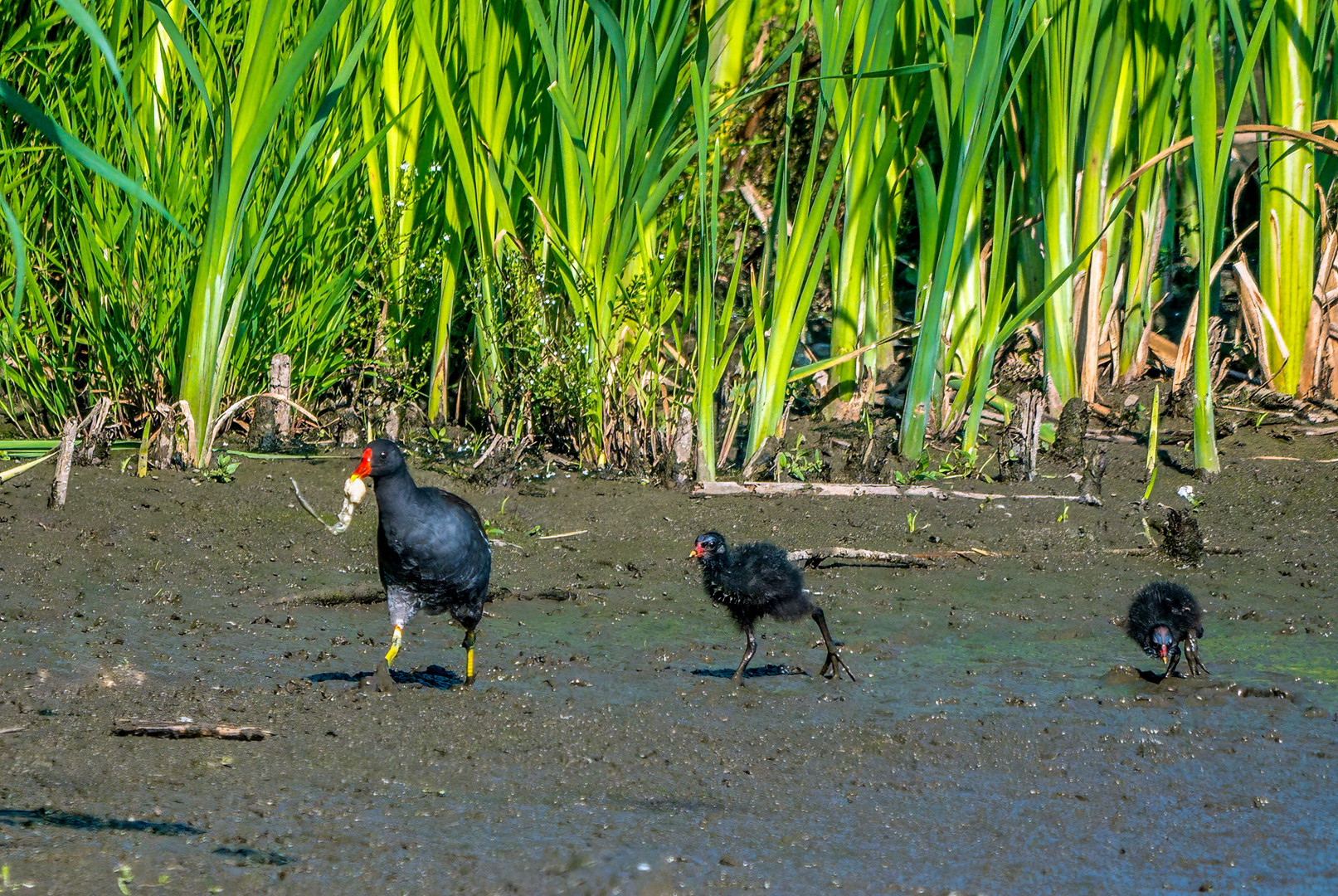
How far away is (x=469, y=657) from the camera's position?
4.73 metres

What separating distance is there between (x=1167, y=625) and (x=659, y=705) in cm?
181

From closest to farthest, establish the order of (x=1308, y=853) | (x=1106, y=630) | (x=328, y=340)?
(x=1308, y=853)
(x=1106, y=630)
(x=328, y=340)

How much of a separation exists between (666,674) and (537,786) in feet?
4.33

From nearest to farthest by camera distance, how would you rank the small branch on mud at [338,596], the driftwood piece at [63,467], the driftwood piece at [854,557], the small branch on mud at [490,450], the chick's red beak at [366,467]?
the chick's red beak at [366,467]
the small branch on mud at [338,596]
the driftwood piece at [63,467]
the driftwood piece at [854,557]
the small branch on mud at [490,450]

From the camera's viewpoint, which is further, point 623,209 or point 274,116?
point 623,209

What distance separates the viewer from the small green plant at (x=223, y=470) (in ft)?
21.2

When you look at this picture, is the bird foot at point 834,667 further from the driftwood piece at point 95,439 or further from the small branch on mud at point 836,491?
the driftwood piece at point 95,439

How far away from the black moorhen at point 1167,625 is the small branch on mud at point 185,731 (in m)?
2.96

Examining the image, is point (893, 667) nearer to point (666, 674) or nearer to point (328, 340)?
point (666, 674)

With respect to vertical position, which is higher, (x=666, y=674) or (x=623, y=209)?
(x=623, y=209)

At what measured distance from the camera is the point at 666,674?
16.1 feet

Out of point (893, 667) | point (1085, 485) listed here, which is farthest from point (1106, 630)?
point (1085, 485)

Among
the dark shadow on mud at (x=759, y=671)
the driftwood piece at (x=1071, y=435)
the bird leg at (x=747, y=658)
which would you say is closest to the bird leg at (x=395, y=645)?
the dark shadow on mud at (x=759, y=671)

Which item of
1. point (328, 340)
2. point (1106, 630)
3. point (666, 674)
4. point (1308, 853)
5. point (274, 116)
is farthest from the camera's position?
point (328, 340)
